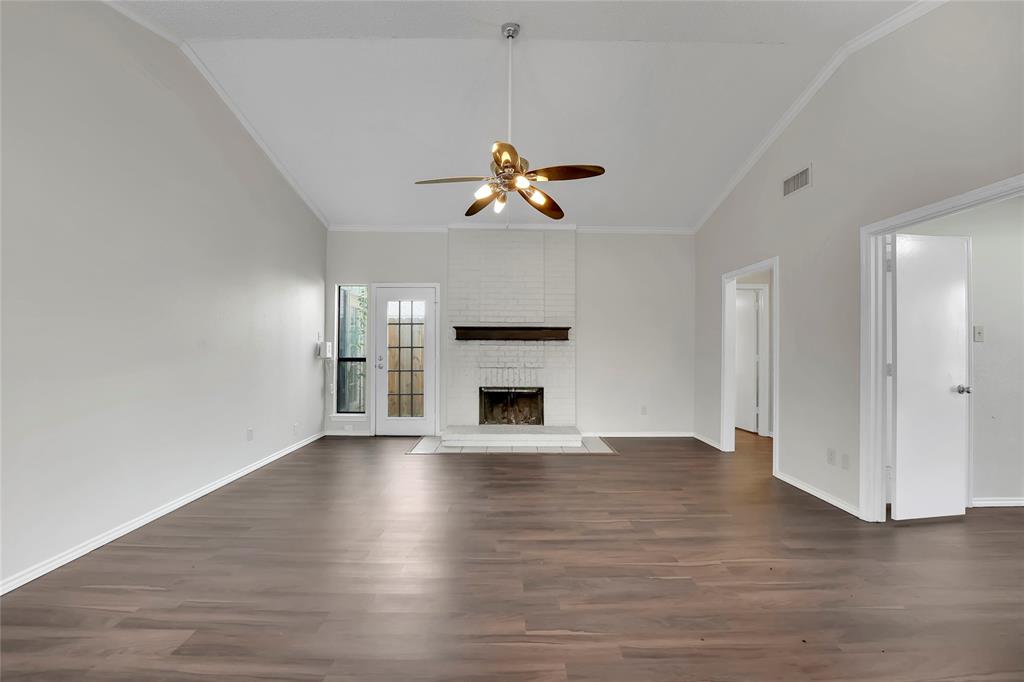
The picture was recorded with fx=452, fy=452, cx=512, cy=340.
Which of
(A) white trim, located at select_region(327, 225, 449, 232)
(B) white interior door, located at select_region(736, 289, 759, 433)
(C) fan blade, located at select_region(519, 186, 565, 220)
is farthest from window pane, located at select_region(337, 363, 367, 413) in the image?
(B) white interior door, located at select_region(736, 289, 759, 433)

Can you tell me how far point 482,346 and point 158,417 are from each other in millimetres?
3697

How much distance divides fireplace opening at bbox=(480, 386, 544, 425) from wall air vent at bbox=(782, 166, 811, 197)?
11.9 ft

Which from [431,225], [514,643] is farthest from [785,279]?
[431,225]

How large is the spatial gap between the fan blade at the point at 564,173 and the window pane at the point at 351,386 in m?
4.26

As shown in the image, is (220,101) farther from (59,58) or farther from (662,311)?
(662,311)

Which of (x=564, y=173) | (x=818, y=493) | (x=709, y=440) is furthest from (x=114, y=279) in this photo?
(x=709, y=440)

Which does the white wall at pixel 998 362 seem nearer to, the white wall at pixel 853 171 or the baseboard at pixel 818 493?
the white wall at pixel 853 171

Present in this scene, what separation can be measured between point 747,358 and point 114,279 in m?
7.17

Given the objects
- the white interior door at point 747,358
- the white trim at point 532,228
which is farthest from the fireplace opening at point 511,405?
the white interior door at point 747,358

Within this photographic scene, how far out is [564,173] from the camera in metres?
2.95

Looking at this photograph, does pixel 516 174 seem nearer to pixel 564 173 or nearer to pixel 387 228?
pixel 564 173

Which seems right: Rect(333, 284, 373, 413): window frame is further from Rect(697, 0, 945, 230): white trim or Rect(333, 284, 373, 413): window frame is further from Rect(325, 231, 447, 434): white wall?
Rect(697, 0, 945, 230): white trim

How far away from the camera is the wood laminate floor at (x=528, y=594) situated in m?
1.74

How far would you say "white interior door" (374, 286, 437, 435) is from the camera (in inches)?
246
